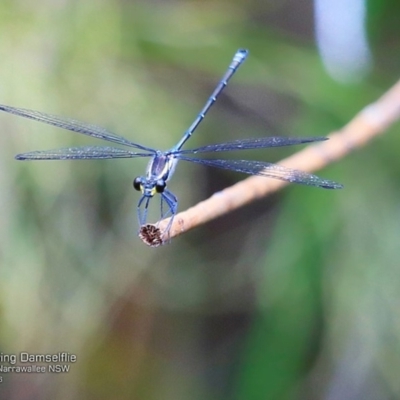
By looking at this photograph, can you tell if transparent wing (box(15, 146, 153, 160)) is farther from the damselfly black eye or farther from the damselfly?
the damselfly black eye

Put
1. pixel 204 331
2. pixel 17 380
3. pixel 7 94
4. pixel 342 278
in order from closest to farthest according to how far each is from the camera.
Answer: pixel 7 94 → pixel 342 278 → pixel 17 380 → pixel 204 331

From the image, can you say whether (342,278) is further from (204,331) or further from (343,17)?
(343,17)

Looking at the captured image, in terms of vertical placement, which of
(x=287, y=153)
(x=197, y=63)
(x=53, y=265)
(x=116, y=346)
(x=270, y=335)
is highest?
(x=197, y=63)

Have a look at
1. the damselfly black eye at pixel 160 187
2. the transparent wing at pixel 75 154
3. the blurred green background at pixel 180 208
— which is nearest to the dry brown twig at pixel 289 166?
the damselfly black eye at pixel 160 187

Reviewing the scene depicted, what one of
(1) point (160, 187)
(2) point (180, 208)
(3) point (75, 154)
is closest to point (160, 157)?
(1) point (160, 187)

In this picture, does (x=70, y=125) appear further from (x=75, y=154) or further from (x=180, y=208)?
(x=180, y=208)

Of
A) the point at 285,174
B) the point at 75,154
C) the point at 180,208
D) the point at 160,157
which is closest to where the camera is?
the point at 285,174

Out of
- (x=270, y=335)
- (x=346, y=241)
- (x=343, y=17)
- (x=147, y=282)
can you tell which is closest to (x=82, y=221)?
(x=147, y=282)
